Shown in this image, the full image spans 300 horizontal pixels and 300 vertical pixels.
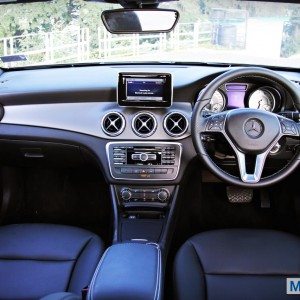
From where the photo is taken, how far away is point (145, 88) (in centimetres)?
253

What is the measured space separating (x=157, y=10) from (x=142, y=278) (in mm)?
1363

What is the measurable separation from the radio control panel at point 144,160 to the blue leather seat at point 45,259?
0.38 metres

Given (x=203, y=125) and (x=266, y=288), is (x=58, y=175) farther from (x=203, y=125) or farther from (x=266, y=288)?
(x=266, y=288)

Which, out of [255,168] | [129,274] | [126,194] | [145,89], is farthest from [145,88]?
[129,274]

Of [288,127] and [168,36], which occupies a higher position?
[168,36]

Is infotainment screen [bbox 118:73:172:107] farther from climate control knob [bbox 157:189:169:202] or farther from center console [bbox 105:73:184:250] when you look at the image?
climate control knob [bbox 157:189:169:202]

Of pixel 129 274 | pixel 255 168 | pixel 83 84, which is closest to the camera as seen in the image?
pixel 129 274

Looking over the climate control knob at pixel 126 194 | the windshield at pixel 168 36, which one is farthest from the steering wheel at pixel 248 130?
the windshield at pixel 168 36

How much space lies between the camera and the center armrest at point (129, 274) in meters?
1.45

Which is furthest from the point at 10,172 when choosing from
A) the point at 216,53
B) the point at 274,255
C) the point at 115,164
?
the point at 274,255

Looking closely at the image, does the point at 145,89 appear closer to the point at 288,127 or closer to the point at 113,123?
the point at 113,123

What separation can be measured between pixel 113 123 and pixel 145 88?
0.82 feet

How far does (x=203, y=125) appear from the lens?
219 cm

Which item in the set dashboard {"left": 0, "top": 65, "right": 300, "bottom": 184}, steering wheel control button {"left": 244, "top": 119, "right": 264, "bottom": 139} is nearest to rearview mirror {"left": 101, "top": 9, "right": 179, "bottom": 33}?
dashboard {"left": 0, "top": 65, "right": 300, "bottom": 184}
